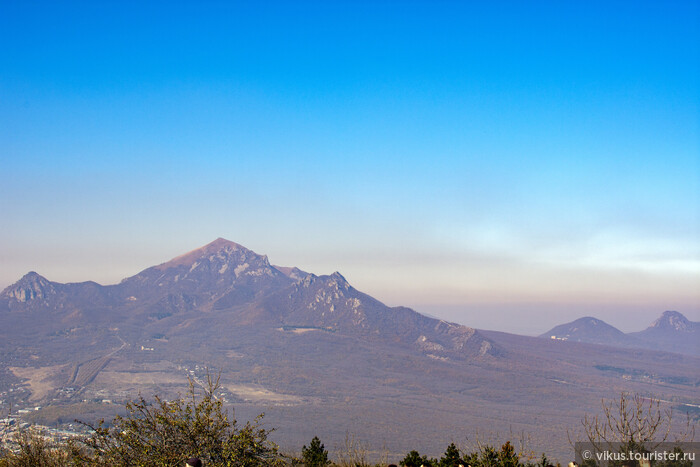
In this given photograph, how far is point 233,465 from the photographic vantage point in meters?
14.7

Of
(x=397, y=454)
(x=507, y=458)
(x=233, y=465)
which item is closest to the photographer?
(x=233, y=465)

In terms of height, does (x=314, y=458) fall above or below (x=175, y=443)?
below

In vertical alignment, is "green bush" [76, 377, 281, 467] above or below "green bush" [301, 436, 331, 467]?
above

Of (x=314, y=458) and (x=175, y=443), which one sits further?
(x=314, y=458)

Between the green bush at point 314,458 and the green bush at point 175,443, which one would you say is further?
the green bush at point 314,458

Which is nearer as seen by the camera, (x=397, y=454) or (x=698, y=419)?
(x=397, y=454)

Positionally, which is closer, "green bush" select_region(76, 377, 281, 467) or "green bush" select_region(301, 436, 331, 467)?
"green bush" select_region(76, 377, 281, 467)

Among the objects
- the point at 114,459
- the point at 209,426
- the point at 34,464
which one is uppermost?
the point at 209,426

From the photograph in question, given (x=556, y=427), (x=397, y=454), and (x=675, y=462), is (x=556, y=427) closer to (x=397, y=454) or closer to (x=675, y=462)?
(x=397, y=454)

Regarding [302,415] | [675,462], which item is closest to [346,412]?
[302,415]

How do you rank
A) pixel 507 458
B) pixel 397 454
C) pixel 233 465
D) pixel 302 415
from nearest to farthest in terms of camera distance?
1. pixel 233 465
2. pixel 507 458
3. pixel 397 454
4. pixel 302 415

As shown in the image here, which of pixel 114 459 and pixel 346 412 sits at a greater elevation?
pixel 114 459

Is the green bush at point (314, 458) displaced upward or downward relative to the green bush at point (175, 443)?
downward

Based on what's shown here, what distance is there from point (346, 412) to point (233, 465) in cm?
19453
